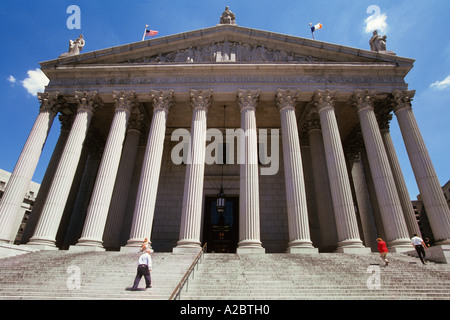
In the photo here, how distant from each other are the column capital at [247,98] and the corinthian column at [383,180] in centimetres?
701

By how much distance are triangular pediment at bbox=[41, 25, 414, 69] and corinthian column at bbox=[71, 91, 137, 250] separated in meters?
3.81

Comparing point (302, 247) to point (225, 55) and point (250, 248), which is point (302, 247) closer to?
point (250, 248)

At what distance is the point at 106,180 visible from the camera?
55.3 ft

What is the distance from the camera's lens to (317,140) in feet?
72.0

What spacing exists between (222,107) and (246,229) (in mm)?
11208

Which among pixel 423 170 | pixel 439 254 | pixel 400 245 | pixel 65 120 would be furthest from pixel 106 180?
pixel 423 170

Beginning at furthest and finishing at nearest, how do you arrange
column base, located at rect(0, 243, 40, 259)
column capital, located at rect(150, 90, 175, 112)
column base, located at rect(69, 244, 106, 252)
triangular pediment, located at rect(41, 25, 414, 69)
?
triangular pediment, located at rect(41, 25, 414, 69)
column capital, located at rect(150, 90, 175, 112)
column base, located at rect(69, 244, 106, 252)
column base, located at rect(0, 243, 40, 259)

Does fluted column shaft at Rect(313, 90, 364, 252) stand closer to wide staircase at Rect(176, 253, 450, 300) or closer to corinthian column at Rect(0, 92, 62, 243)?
wide staircase at Rect(176, 253, 450, 300)

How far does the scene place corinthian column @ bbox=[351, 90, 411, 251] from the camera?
15109 millimetres

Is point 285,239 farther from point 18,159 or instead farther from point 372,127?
point 18,159

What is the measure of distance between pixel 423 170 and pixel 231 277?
14.3m

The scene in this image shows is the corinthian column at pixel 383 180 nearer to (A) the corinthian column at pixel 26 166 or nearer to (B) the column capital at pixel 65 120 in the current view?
(A) the corinthian column at pixel 26 166

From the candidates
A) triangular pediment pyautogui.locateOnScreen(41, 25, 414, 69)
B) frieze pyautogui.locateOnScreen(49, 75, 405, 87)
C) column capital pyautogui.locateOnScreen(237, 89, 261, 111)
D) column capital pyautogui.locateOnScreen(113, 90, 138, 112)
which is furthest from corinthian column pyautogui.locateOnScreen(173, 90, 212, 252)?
column capital pyautogui.locateOnScreen(113, 90, 138, 112)
